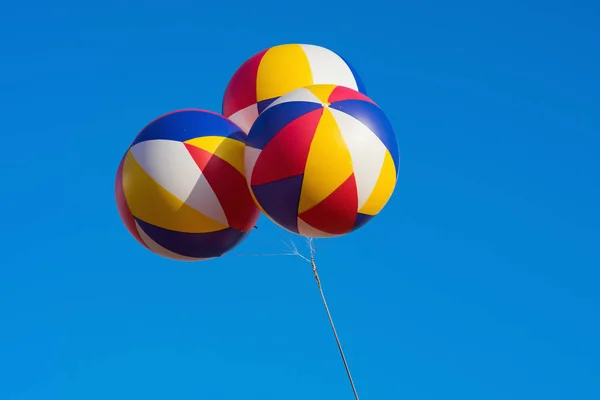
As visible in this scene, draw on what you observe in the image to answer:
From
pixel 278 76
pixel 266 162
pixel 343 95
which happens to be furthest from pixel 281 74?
pixel 266 162

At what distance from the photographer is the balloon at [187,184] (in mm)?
12492

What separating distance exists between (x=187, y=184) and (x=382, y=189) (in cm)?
246

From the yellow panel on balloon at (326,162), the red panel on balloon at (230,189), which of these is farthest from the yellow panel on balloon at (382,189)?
the red panel on balloon at (230,189)

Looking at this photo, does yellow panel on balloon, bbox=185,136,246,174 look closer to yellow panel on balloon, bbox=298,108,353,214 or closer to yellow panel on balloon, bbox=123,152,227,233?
yellow panel on balloon, bbox=123,152,227,233

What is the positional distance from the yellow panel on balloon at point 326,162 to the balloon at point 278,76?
5.30 ft

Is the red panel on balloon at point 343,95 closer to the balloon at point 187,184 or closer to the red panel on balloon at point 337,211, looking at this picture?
the red panel on balloon at point 337,211

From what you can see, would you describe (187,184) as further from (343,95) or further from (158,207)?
(343,95)

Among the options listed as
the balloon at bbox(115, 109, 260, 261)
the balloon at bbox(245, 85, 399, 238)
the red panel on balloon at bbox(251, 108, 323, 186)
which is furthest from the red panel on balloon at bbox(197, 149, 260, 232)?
the red panel on balloon at bbox(251, 108, 323, 186)

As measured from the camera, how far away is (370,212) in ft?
40.2

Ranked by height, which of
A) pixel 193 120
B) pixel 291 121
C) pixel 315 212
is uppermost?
pixel 193 120

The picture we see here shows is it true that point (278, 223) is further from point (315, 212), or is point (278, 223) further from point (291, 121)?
point (291, 121)

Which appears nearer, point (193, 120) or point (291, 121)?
point (291, 121)

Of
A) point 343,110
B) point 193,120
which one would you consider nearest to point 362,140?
point 343,110

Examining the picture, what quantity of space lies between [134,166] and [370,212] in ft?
10.2
